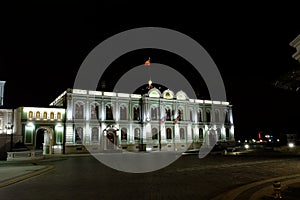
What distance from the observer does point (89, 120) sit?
45.7m

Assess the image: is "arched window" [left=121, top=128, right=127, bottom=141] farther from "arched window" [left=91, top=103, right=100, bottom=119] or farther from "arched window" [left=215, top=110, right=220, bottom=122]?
"arched window" [left=215, top=110, right=220, bottom=122]

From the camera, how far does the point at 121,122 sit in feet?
160

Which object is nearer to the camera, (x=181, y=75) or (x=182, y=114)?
(x=181, y=75)

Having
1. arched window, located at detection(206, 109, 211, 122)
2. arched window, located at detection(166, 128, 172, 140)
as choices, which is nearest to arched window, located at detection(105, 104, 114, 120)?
arched window, located at detection(166, 128, 172, 140)

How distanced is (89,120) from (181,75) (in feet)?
65.7

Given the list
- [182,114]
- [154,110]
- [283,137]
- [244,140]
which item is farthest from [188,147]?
[244,140]

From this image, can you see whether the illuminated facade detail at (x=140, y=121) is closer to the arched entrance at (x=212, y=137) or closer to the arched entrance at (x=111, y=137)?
the arched entrance at (x=111, y=137)

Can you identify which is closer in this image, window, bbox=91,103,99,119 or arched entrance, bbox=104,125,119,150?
window, bbox=91,103,99,119

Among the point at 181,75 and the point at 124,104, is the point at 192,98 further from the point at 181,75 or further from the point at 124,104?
the point at 124,104

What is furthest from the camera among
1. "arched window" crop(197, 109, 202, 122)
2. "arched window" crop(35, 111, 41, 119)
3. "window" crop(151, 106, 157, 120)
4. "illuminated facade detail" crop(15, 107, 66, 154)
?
"arched window" crop(197, 109, 202, 122)

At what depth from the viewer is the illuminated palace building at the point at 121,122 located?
42.2 m

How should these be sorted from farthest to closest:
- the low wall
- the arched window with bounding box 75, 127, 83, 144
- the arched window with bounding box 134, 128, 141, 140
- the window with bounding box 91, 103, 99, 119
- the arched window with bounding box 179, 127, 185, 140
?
the arched window with bounding box 179, 127, 185, 140 → the arched window with bounding box 134, 128, 141, 140 → the window with bounding box 91, 103, 99, 119 → the arched window with bounding box 75, 127, 83, 144 → the low wall

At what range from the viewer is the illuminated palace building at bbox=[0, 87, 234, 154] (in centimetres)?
4220

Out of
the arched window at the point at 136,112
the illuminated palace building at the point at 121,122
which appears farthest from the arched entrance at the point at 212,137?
the arched window at the point at 136,112
